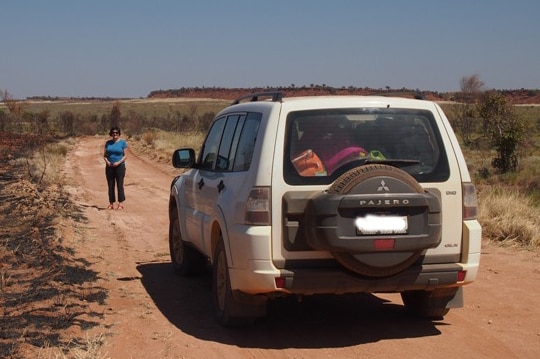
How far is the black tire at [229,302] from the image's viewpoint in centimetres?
613

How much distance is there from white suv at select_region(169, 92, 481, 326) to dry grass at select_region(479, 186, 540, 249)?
15.4 ft

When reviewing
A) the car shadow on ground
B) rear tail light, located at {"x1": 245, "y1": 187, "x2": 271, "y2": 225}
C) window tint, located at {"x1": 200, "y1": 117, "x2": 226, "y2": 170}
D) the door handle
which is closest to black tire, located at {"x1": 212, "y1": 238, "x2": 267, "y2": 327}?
the car shadow on ground

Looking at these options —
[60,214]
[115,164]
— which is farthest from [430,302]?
[115,164]

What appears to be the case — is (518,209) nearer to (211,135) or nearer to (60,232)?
(211,135)

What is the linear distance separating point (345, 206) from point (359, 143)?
68 centimetres

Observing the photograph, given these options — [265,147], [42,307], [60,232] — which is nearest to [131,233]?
[60,232]

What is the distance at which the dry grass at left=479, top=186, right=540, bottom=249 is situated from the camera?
35.1ft

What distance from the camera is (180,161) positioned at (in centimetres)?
798

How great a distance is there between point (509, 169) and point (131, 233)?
15.4 m

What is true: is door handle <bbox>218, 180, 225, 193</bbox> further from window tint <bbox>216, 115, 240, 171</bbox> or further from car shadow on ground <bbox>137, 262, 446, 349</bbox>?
car shadow on ground <bbox>137, 262, 446, 349</bbox>

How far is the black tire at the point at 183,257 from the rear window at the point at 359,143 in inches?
122

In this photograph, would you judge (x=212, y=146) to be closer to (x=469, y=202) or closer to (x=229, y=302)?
(x=229, y=302)

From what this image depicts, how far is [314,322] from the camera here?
675 cm

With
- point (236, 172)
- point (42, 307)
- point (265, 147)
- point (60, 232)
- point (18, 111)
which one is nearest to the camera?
point (265, 147)
